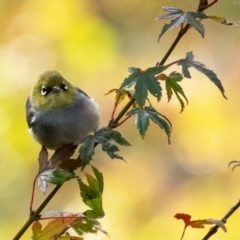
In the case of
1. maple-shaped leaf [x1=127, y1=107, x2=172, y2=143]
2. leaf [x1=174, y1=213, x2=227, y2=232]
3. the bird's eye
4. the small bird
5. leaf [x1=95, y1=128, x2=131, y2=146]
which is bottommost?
leaf [x1=174, y1=213, x2=227, y2=232]

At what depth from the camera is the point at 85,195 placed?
31.7 inches

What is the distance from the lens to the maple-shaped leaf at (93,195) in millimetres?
779

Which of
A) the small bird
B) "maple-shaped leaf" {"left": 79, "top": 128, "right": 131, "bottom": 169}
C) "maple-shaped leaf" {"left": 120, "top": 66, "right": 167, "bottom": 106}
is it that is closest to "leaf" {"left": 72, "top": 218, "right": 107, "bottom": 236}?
"maple-shaped leaf" {"left": 79, "top": 128, "right": 131, "bottom": 169}

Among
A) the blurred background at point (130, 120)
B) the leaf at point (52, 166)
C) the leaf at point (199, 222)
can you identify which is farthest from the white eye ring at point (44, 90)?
the blurred background at point (130, 120)

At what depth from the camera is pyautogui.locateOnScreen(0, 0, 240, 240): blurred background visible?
2.45m

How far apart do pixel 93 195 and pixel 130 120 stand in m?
1.76

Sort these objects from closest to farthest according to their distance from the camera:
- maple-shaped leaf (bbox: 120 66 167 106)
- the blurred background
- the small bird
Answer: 1. maple-shaped leaf (bbox: 120 66 167 106)
2. the small bird
3. the blurred background

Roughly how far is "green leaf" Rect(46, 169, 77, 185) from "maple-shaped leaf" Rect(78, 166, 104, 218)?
4 centimetres

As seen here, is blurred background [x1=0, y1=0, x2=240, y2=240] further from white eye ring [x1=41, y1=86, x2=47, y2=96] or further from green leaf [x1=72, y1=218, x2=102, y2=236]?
green leaf [x1=72, y1=218, x2=102, y2=236]

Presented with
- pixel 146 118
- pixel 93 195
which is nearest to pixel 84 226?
pixel 93 195

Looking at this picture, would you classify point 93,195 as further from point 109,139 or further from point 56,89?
point 56,89

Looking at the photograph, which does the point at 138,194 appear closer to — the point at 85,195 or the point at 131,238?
the point at 131,238

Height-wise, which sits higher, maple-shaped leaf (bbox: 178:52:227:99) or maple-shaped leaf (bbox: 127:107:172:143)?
maple-shaped leaf (bbox: 178:52:227:99)

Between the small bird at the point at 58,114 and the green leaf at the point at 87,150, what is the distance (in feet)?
1.91
